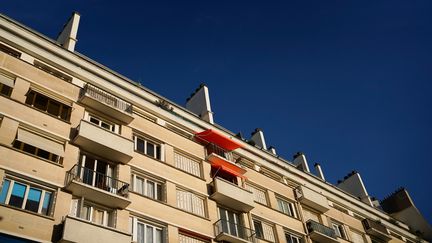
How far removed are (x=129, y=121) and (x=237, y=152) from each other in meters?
8.59

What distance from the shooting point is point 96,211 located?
63.2 ft

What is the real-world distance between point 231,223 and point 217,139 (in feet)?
17.9

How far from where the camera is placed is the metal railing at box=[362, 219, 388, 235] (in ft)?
115

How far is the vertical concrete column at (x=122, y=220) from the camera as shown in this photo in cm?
1909

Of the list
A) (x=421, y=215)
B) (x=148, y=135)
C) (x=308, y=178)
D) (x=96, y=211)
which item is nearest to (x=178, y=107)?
(x=148, y=135)

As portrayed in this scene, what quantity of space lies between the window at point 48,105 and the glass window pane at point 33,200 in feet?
14.4

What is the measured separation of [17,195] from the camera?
1702 centimetres

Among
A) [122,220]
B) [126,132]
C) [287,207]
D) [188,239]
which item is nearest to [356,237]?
[287,207]

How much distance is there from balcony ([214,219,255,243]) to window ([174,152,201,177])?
3.27m

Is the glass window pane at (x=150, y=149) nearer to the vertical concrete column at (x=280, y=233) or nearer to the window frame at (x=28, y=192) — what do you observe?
the window frame at (x=28, y=192)

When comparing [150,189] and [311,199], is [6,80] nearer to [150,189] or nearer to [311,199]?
[150,189]

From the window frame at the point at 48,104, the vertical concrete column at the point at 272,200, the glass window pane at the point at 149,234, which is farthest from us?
the vertical concrete column at the point at 272,200

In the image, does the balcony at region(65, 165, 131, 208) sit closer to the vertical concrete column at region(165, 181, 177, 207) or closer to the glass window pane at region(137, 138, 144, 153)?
the vertical concrete column at region(165, 181, 177, 207)

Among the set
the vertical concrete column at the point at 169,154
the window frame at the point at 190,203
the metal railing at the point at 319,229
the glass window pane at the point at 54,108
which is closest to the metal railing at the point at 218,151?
the vertical concrete column at the point at 169,154
